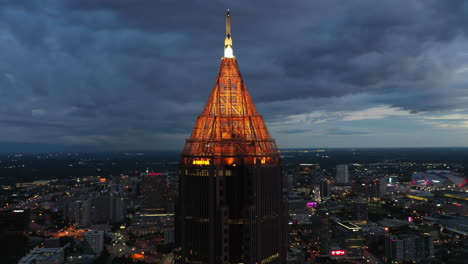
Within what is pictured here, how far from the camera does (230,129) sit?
44.4 meters

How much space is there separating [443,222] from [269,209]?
439ft

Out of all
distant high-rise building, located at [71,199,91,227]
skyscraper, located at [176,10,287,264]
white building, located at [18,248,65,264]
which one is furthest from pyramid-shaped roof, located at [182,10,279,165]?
distant high-rise building, located at [71,199,91,227]

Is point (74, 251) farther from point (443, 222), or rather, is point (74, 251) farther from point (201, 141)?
point (443, 222)

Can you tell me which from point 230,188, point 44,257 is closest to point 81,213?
point 44,257

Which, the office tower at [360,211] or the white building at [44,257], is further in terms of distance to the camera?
the office tower at [360,211]

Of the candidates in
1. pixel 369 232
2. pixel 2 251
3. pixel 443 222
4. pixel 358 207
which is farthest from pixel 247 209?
pixel 443 222

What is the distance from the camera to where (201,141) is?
44.1 meters

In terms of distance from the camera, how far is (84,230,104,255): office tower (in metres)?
118

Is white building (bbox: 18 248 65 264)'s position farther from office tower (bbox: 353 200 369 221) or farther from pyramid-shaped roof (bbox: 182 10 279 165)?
office tower (bbox: 353 200 369 221)

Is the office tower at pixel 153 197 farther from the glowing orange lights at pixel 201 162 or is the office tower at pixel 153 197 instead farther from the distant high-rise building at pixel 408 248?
the glowing orange lights at pixel 201 162

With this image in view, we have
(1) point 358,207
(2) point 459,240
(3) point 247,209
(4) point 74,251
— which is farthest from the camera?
(1) point 358,207

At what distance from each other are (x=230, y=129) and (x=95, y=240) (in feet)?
302

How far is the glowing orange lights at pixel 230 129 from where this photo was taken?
141ft

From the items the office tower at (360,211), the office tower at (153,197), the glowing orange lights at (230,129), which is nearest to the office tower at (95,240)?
the office tower at (153,197)
